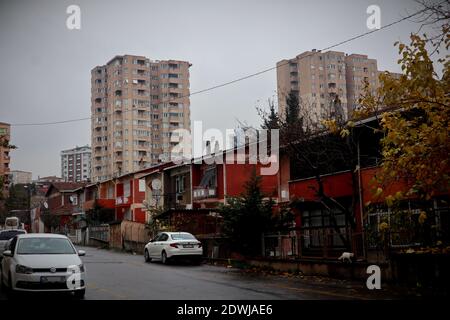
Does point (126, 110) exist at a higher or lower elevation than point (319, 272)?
higher

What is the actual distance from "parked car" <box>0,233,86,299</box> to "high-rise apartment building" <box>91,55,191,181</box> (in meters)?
101

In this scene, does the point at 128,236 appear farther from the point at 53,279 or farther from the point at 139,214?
the point at 53,279

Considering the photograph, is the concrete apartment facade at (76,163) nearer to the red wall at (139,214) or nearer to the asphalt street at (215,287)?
the red wall at (139,214)

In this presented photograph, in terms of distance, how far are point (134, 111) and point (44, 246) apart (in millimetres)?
104133

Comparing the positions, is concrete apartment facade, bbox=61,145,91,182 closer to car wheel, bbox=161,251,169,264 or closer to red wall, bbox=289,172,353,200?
red wall, bbox=289,172,353,200

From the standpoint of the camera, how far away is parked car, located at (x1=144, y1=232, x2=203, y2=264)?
2511 cm

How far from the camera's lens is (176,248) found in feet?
82.3

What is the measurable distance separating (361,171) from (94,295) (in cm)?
1460

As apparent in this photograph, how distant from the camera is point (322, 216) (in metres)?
28.2

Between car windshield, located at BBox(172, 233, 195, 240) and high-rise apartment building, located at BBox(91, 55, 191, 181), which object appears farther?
high-rise apartment building, located at BBox(91, 55, 191, 181)

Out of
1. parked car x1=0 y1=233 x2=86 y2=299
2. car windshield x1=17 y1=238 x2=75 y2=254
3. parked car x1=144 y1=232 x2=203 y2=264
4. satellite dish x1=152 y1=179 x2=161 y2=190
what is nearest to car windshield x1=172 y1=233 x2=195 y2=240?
parked car x1=144 y1=232 x2=203 y2=264

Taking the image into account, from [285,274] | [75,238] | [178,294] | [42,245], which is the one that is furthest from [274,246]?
[75,238]
